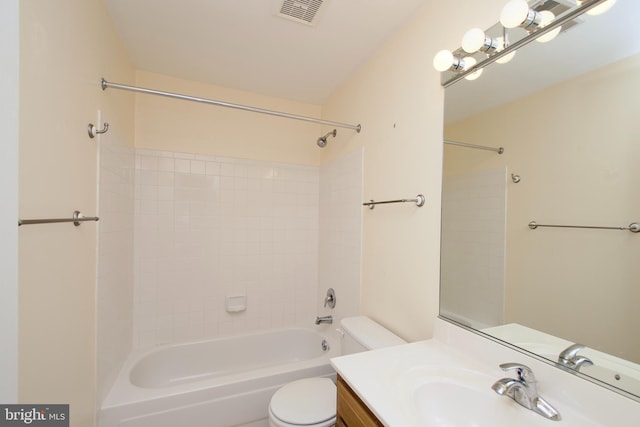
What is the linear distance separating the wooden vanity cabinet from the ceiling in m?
1.72

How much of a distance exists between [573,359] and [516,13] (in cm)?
105

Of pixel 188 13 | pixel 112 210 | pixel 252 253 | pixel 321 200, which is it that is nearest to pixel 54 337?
pixel 112 210

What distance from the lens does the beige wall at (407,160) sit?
1.16 m

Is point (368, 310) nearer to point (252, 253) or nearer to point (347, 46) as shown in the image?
point (252, 253)

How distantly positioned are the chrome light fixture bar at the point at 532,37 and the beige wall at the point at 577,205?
0.19 meters

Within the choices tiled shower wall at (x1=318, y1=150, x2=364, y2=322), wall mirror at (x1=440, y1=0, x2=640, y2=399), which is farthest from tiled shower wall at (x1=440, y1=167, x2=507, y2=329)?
tiled shower wall at (x1=318, y1=150, x2=364, y2=322)

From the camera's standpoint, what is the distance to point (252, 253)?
2260 millimetres

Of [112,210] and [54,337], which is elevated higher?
[112,210]

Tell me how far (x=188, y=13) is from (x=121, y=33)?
1.69ft

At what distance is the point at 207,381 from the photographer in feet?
4.82

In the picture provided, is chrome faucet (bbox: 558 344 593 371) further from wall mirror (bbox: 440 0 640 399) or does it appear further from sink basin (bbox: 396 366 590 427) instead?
sink basin (bbox: 396 366 590 427)

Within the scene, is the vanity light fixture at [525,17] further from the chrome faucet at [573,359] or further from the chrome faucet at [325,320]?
the chrome faucet at [325,320]

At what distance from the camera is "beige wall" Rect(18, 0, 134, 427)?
0.73 metres

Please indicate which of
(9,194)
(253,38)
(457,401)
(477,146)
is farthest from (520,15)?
(9,194)
